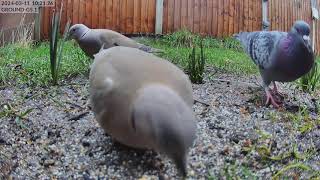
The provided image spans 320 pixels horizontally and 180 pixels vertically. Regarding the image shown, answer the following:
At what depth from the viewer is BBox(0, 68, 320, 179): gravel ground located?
3211 mm

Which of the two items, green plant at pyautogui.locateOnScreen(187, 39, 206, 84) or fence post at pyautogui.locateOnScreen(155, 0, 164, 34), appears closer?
green plant at pyautogui.locateOnScreen(187, 39, 206, 84)

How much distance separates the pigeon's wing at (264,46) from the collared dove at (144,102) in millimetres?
1812

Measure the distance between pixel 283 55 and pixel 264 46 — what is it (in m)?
0.34

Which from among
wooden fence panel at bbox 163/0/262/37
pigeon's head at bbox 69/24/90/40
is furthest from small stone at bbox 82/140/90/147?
wooden fence panel at bbox 163/0/262/37

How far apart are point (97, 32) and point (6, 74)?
128cm

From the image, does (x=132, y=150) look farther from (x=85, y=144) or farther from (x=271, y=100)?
(x=271, y=100)

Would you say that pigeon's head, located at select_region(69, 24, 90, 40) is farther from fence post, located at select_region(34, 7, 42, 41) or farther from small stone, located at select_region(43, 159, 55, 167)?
fence post, located at select_region(34, 7, 42, 41)

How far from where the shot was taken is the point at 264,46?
4.79m

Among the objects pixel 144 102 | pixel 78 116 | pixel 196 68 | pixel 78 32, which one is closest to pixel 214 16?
pixel 78 32

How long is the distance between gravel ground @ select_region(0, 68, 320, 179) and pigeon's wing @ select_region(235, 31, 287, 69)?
0.40 metres

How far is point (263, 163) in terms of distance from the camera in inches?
132

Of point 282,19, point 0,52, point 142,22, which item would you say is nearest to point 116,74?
point 0,52

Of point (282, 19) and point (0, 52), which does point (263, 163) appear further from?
point (282, 19)

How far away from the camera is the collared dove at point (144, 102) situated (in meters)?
2.18
